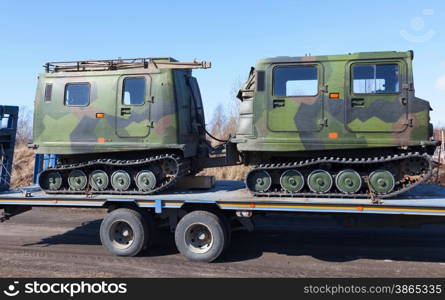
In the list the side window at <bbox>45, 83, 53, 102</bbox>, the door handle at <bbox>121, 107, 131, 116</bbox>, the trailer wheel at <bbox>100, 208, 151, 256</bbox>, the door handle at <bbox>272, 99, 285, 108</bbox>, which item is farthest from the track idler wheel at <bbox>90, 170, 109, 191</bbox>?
the door handle at <bbox>272, 99, 285, 108</bbox>

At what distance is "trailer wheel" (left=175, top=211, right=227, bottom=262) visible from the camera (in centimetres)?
746

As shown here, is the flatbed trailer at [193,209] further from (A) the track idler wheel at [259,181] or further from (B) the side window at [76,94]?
(B) the side window at [76,94]

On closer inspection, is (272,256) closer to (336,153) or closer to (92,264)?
(336,153)

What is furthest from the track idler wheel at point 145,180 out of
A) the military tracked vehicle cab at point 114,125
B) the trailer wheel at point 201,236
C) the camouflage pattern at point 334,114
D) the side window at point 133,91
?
the camouflage pattern at point 334,114

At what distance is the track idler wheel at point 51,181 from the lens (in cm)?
844

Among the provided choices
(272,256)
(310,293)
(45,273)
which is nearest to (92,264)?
(45,273)


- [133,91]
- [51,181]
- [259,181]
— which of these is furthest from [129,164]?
[259,181]

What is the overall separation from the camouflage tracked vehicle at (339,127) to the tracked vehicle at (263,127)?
0.02 meters

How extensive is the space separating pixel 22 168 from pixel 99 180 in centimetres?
1591

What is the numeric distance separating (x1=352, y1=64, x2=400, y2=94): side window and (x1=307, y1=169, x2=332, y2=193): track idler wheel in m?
1.79

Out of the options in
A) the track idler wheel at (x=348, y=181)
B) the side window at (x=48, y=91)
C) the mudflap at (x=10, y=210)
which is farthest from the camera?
the side window at (x=48, y=91)

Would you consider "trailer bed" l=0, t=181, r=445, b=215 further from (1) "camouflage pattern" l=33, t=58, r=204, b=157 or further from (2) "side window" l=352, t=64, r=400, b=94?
(2) "side window" l=352, t=64, r=400, b=94

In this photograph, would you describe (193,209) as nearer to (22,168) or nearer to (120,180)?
(120,180)

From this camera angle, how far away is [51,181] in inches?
333
